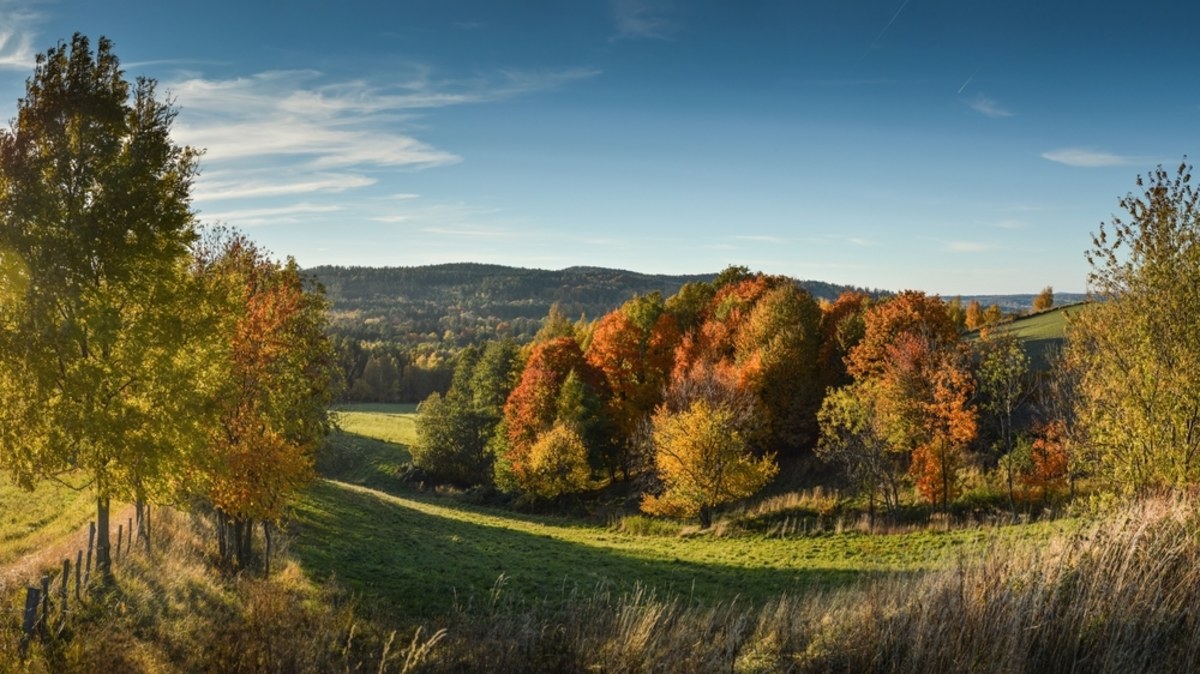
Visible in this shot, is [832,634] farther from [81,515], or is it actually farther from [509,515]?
[509,515]

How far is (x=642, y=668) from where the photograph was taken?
9.35m

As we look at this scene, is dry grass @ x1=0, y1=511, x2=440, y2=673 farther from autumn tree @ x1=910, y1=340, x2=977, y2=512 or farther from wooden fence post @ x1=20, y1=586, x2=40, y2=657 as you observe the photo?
autumn tree @ x1=910, y1=340, x2=977, y2=512

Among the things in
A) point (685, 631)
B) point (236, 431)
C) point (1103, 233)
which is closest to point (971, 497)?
Answer: point (1103, 233)

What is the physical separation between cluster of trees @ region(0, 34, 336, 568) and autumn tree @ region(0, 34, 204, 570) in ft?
0.09

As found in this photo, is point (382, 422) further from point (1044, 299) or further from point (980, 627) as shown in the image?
point (1044, 299)

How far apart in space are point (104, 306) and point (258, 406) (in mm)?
5916

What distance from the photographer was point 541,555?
31.0 metres

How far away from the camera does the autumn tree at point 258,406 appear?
719 inches

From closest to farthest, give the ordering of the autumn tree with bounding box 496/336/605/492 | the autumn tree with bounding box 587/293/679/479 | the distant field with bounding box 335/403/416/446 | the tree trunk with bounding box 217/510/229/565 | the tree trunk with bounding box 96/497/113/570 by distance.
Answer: the tree trunk with bounding box 96/497/113/570
the tree trunk with bounding box 217/510/229/565
the autumn tree with bounding box 496/336/605/492
the autumn tree with bounding box 587/293/679/479
the distant field with bounding box 335/403/416/446

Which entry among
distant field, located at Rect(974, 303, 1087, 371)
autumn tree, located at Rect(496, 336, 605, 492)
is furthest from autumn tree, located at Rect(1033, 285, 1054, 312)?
autumn tree, located at Rect(496, 336, 605, 492)

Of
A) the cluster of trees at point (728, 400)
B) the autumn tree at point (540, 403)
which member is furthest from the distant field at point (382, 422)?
the autumn tree at point (540, 403)

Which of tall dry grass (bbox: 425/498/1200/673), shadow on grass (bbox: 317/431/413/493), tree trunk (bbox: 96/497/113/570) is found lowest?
shadow on grass (bbox: 317/431/413/493)

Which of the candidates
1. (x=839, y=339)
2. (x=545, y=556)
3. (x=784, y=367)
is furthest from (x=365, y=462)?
(x=839, y=339)

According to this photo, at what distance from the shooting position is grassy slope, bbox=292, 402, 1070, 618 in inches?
875
